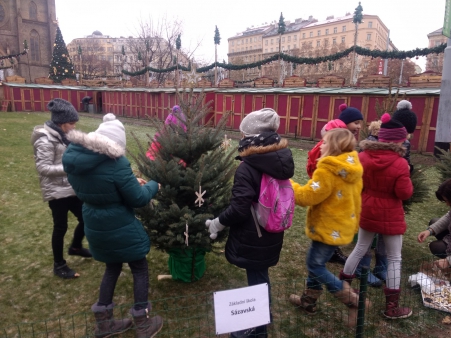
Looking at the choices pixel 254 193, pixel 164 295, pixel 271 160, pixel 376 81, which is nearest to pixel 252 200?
pixel 254 193

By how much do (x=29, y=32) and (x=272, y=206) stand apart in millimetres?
65112

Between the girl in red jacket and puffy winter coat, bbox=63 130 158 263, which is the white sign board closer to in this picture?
puffy winter coat, bbox=63 130 158 263

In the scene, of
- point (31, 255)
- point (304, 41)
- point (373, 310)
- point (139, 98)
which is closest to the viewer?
point (373, 310)

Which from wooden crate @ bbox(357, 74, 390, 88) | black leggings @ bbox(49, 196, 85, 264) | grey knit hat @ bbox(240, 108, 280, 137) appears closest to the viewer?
grey knit hat @ bbox(240, 108, 280, 137)

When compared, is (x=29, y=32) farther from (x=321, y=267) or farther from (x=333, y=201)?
(x=321, y=267)

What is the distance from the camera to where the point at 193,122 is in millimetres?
3537

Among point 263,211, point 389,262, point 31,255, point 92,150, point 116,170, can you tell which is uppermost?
point 92,150

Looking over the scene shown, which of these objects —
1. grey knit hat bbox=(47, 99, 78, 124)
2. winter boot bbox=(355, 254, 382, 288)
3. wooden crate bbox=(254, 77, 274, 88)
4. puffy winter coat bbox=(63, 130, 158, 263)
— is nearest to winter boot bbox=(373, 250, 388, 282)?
winter boot bbox=(355, 254, 382, 288)

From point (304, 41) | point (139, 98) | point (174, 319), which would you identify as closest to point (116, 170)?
point (174, 319)

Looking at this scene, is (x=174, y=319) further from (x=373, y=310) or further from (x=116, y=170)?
(x=373, y=310)

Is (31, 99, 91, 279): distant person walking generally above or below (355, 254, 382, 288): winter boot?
above

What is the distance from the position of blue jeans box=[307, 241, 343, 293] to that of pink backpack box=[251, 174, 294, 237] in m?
0.67

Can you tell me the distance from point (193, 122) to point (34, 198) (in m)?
5.27

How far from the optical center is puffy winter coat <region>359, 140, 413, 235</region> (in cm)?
323
